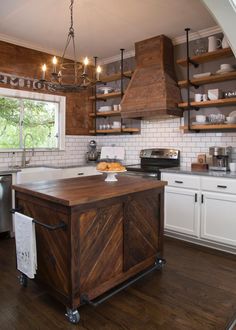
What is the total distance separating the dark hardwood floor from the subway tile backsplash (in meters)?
1.73

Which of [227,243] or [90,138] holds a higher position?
[90,138]

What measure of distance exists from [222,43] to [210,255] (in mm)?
2718

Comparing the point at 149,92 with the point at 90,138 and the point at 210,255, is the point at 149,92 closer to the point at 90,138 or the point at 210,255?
the point at 90,138

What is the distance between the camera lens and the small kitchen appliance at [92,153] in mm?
5267

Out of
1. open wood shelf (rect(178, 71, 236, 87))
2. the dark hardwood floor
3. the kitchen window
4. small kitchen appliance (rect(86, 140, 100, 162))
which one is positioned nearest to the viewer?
the dark hardwood floor

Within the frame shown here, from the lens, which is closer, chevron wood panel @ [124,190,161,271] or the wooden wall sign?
chevron wood panel @ [124,190,161,271]

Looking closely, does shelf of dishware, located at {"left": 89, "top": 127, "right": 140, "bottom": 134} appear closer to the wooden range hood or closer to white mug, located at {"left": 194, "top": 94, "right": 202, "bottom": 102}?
the wooden range hood

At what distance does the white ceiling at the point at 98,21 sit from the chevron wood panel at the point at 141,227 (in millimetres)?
2238

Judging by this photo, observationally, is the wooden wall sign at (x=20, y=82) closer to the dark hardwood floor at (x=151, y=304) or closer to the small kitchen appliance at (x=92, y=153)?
the small kitchen appliance at (x=92, y=153)

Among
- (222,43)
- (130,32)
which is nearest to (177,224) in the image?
(222,43)

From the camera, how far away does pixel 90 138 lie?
18.2ft

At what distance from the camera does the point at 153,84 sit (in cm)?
409

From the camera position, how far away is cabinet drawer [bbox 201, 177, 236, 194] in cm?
310

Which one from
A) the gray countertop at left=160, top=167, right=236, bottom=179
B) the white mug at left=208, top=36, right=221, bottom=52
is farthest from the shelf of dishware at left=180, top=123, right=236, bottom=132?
the white mug at left=208, top=36, right=221, bottom=52
